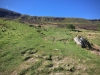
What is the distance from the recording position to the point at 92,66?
51.7 ft

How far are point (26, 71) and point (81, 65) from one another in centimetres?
600

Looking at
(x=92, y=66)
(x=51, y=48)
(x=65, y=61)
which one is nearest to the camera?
(x=92, y=66)

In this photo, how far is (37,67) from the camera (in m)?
15.5

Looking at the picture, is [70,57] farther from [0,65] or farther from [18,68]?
[0,65]

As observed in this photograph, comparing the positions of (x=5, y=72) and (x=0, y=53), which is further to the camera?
(x=0, y=53)

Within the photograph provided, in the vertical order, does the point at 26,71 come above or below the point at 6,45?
below

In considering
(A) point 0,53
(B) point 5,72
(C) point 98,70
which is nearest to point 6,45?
(A) point 0,53

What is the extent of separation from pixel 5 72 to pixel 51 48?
7863 mm

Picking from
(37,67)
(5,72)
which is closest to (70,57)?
(37,67)

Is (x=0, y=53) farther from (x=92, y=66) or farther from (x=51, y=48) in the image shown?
(x=92, y=66)

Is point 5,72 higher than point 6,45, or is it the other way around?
point 6,45

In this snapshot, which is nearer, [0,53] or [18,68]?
[18,68]

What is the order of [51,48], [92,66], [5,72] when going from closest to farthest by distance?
[5,72] < [92,66] < [51,48]

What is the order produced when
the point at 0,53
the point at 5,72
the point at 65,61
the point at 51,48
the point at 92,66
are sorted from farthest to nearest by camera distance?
the point at 51,48, the point at 0,53, the point at 65,61, the point at 92,66, the point at 5,72
